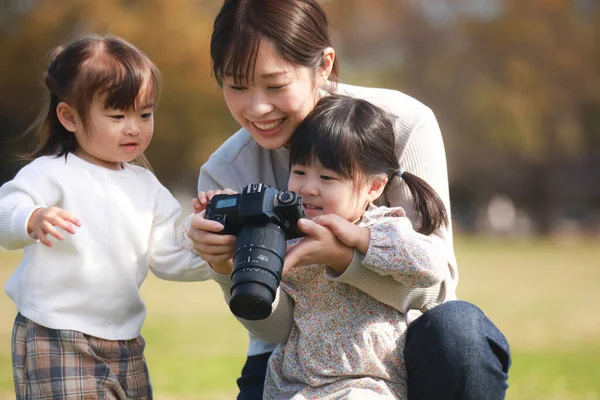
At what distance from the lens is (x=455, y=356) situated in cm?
264

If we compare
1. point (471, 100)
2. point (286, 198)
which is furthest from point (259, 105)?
point (471, 100)

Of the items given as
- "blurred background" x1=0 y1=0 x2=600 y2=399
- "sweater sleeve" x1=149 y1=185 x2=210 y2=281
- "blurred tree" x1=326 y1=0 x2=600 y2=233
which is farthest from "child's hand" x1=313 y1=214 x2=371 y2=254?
"blurred tree" x1=326 y1=0 x2=600 y2=233

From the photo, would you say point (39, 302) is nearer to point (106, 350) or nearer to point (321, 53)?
point (106, 350)

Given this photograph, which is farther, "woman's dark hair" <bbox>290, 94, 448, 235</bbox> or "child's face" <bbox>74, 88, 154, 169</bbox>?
"child's face" <bbox>74, 88, 154, 169</bbox>

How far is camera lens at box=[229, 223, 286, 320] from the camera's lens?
7.27ft

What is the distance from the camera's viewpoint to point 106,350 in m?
2.87

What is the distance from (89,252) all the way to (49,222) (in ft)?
0.91

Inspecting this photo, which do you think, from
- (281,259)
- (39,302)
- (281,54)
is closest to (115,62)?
(281,54)

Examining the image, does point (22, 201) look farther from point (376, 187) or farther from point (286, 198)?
point (376, 187)

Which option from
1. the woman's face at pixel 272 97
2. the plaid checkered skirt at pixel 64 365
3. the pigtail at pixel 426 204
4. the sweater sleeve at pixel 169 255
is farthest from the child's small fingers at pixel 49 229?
the pigtail at pixel 426 204

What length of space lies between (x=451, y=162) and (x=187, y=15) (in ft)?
34.0

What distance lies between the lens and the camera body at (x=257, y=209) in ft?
7.86

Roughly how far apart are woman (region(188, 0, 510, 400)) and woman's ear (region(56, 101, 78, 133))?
516mm

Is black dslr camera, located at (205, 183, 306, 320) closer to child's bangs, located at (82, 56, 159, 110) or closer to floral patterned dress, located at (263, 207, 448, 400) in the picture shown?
floral patterned dress, located at (263, 207, 448, 400)
